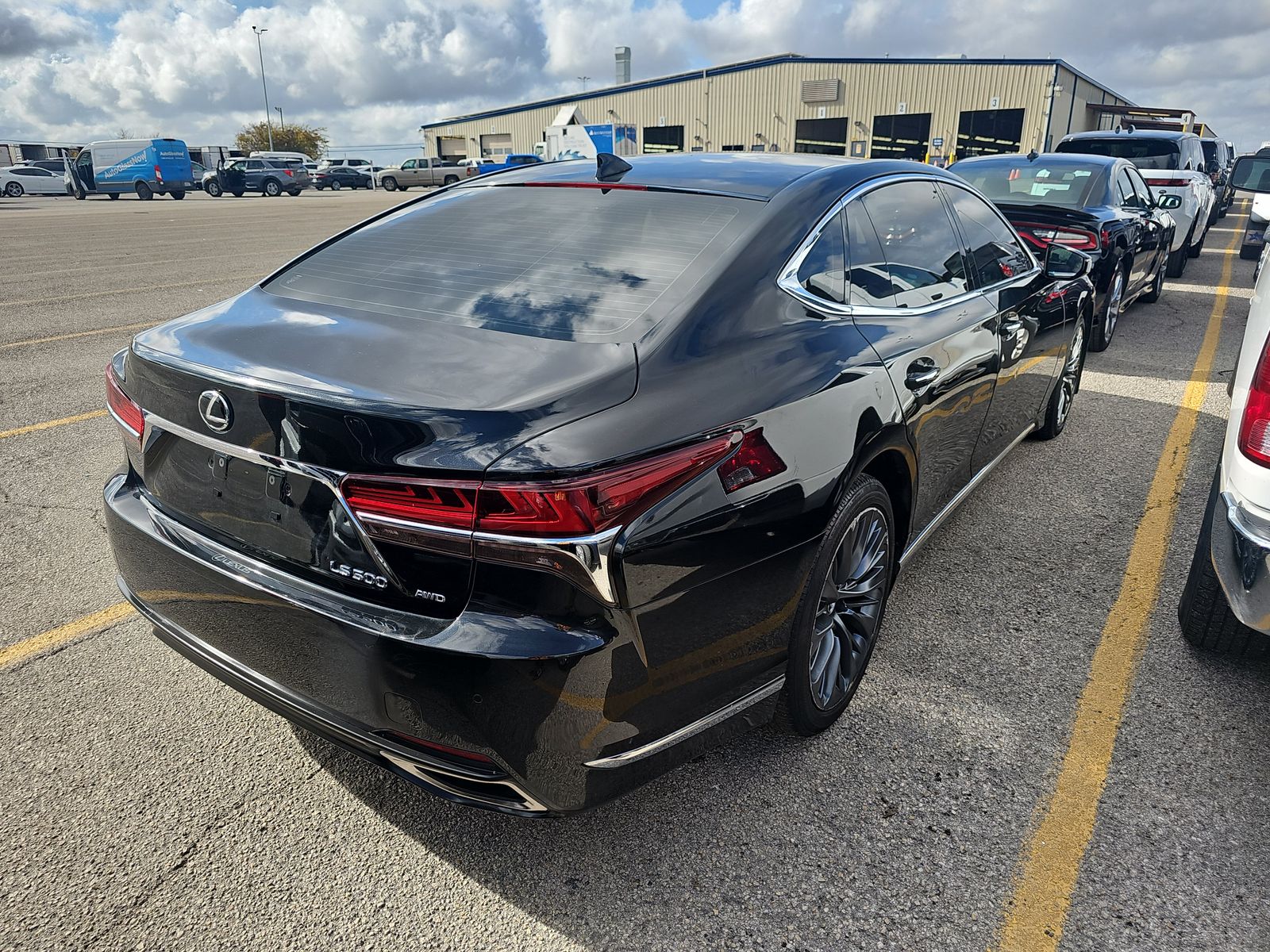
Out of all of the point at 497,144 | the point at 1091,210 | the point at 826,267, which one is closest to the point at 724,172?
the point at 826,267

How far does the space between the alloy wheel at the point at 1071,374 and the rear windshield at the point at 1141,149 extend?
826cm

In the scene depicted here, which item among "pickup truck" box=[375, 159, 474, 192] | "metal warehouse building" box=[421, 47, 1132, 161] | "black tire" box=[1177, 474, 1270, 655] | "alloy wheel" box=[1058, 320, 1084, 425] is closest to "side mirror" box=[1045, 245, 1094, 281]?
"alloy wheel" box=[1058, 320, 1084, 425]

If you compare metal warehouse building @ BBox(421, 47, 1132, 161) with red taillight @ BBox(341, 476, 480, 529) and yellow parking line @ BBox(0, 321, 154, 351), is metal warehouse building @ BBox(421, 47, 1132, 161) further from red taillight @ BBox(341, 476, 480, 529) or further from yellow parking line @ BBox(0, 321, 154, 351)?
red taillight @ BBox(341, 476, 480, 529)

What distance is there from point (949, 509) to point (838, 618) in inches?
43.8

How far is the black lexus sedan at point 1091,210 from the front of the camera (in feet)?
22.8

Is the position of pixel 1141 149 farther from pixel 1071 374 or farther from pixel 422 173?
pixel 422 173

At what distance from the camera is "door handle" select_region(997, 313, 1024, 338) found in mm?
3613

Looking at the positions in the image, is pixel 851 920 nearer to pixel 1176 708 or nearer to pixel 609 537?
pixel 609 537

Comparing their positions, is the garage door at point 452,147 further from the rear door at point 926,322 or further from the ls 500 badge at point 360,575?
the ls 500 badge at point 360,575

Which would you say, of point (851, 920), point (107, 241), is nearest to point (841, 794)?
point (851, 920)

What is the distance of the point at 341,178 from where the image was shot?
52.6 m

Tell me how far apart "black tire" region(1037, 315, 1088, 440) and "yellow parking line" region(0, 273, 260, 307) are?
980 cm

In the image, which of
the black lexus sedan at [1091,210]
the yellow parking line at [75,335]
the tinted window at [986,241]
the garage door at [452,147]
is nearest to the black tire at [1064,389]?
the tinted window at [986,241]

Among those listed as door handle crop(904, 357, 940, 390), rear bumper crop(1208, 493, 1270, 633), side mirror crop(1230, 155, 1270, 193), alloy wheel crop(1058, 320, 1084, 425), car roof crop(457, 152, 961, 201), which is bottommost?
alloy wheel crop(1058, 320, 1084, 425)
